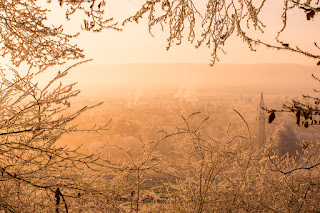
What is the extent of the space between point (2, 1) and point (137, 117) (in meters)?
119

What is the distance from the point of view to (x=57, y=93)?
4.87 meters

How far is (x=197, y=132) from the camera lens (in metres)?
6.05

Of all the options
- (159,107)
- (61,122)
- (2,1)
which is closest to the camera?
(61,122)

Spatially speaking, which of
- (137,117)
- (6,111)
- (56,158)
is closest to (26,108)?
(6,111)

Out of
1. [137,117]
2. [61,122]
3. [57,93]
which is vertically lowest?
[137,117]

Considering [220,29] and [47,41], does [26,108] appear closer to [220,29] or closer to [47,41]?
[47,41]

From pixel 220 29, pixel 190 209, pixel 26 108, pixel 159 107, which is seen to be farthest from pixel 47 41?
pixel 159 107

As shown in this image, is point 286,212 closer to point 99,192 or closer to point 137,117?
point 99,192

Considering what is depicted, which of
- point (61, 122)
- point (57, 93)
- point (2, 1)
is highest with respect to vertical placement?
point (2, 1)

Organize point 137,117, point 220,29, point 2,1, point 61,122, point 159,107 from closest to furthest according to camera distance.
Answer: point 61,122 < point 220,29 < point 2,1 < point 137,117 < point 159,107

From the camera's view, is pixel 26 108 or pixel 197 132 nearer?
pixel 26 108

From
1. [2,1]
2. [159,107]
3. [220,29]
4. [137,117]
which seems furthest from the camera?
[159,107]

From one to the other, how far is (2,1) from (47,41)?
1094 mm

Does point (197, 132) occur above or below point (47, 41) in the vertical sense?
below
